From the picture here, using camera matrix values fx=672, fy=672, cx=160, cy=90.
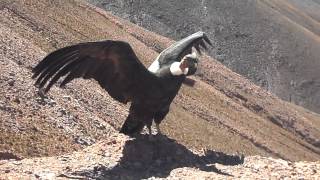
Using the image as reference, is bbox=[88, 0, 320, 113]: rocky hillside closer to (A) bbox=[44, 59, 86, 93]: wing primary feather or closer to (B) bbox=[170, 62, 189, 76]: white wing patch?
(B) bbox=[170, 62, 189, 76]: white wing patch

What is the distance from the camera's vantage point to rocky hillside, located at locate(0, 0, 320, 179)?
14.6m

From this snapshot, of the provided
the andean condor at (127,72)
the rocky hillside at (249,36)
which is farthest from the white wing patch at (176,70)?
the rocky hillside at (249,36)

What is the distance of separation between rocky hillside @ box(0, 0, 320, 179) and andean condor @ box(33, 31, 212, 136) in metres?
0.91

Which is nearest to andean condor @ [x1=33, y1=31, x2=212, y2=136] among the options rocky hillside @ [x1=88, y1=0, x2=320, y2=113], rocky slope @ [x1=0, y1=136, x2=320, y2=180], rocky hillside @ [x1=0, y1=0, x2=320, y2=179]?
rocky slope @ [x1=0, y1=136, x2=320, y2=180]

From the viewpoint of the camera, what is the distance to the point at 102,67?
14242mm

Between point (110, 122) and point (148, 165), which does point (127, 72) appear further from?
point (110, 122)

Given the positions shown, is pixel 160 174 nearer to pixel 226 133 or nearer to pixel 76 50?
pixel 76 50

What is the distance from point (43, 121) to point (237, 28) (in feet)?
331

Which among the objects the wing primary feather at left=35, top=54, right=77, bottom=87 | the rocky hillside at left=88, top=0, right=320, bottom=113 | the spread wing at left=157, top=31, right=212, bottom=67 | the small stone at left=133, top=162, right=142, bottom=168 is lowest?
the rocky hillside at left=88, top=0, right=320, bottom=113

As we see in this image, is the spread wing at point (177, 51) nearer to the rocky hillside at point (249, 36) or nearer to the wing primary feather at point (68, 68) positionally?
the wing primary feather at point (68, 68)

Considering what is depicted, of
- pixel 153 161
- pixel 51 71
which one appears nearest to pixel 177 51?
pixel 153 161

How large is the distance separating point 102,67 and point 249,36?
376 feet

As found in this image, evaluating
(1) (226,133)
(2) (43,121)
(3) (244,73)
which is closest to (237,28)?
(3) (244,73)

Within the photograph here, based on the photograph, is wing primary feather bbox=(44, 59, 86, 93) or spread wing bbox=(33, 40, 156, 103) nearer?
spread wing bbox=(33, 40, 156, 103)
